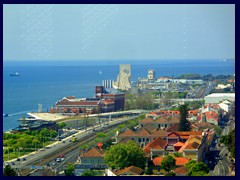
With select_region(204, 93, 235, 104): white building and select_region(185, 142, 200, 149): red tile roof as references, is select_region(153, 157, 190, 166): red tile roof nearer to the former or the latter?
select_region(185, 142, 200, 149): red tile roof

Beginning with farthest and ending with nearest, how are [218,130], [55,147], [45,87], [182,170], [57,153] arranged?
[45,87]
[218,130]
[55,147]
[57,153]
[182,170]

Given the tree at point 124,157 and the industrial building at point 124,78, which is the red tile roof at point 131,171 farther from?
the industrial building at point 124,78

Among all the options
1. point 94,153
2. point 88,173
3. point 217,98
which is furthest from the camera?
point 217,98

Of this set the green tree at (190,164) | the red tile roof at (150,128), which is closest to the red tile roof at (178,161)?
the green tree at (190,164)

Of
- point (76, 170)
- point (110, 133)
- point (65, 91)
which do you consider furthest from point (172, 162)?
point (65, 91)

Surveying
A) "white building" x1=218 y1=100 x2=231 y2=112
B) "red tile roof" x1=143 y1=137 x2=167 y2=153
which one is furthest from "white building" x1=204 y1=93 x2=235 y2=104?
"red tile roof" x1=143 y1=137 x2=167 y2=153

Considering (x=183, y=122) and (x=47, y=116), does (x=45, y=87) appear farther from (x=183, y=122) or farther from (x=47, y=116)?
(x=183, y=122)

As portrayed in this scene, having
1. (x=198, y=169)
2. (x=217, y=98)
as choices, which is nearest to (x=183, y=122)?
(x=198, y=169)
